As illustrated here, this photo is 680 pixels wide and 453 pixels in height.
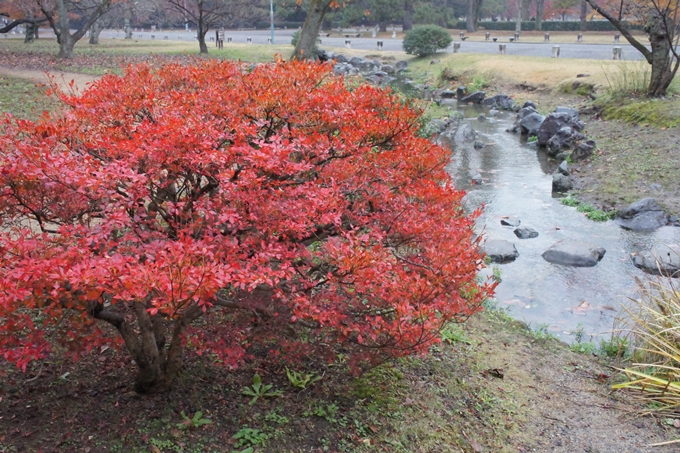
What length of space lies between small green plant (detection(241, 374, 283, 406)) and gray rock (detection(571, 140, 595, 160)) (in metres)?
11.4

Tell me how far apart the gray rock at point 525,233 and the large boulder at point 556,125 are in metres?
6.19

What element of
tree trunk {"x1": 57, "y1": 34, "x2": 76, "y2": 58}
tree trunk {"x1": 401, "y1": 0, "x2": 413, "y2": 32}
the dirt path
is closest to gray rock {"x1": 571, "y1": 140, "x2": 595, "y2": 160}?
the dirt path

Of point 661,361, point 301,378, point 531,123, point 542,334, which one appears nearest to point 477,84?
point 531,123

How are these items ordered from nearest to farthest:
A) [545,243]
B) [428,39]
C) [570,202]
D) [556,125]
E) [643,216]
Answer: [545,243], [643,216], [570,202], [556,125], [428,39]

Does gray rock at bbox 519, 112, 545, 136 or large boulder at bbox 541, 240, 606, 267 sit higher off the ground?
gray rock at bbox 519, 112, 545, 136

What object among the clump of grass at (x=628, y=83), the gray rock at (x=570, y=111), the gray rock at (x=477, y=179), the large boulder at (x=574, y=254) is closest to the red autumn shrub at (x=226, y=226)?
the large boulder at (x=574, y=254)

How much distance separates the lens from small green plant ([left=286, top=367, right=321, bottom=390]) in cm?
389

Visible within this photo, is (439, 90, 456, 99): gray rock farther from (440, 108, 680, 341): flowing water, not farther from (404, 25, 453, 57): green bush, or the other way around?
(404, 25, 453, 57): green bush

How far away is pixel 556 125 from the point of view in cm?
1459

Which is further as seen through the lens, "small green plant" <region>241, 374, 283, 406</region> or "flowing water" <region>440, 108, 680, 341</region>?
"flowing water" <region>440, 108, 680, 341</region>

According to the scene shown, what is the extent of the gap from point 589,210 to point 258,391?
8.49 metres

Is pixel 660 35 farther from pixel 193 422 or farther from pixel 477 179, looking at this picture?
pixel 193 422

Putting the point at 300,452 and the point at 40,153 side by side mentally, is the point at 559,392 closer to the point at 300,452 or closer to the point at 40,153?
the point at 300,452

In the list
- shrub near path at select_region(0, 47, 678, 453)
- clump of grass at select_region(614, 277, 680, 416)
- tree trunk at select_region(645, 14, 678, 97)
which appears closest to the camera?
shrub near path at select_region(0, 47, 678, 453)
